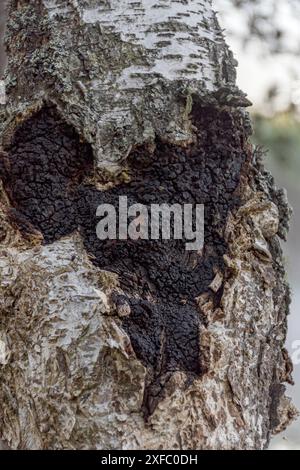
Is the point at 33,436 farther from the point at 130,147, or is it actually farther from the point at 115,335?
the point at 130,147

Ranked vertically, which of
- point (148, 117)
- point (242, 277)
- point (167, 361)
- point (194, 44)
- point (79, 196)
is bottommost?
point (167, 361)

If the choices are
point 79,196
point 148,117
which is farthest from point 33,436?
point 148,117

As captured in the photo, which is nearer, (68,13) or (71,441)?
(71,441)

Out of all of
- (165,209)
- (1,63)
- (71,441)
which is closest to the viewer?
(71,441)

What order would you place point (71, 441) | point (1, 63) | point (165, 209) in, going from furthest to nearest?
point (1, 63) < point (165, 209) < point (71, 441)

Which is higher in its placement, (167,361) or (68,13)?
(68,13)
